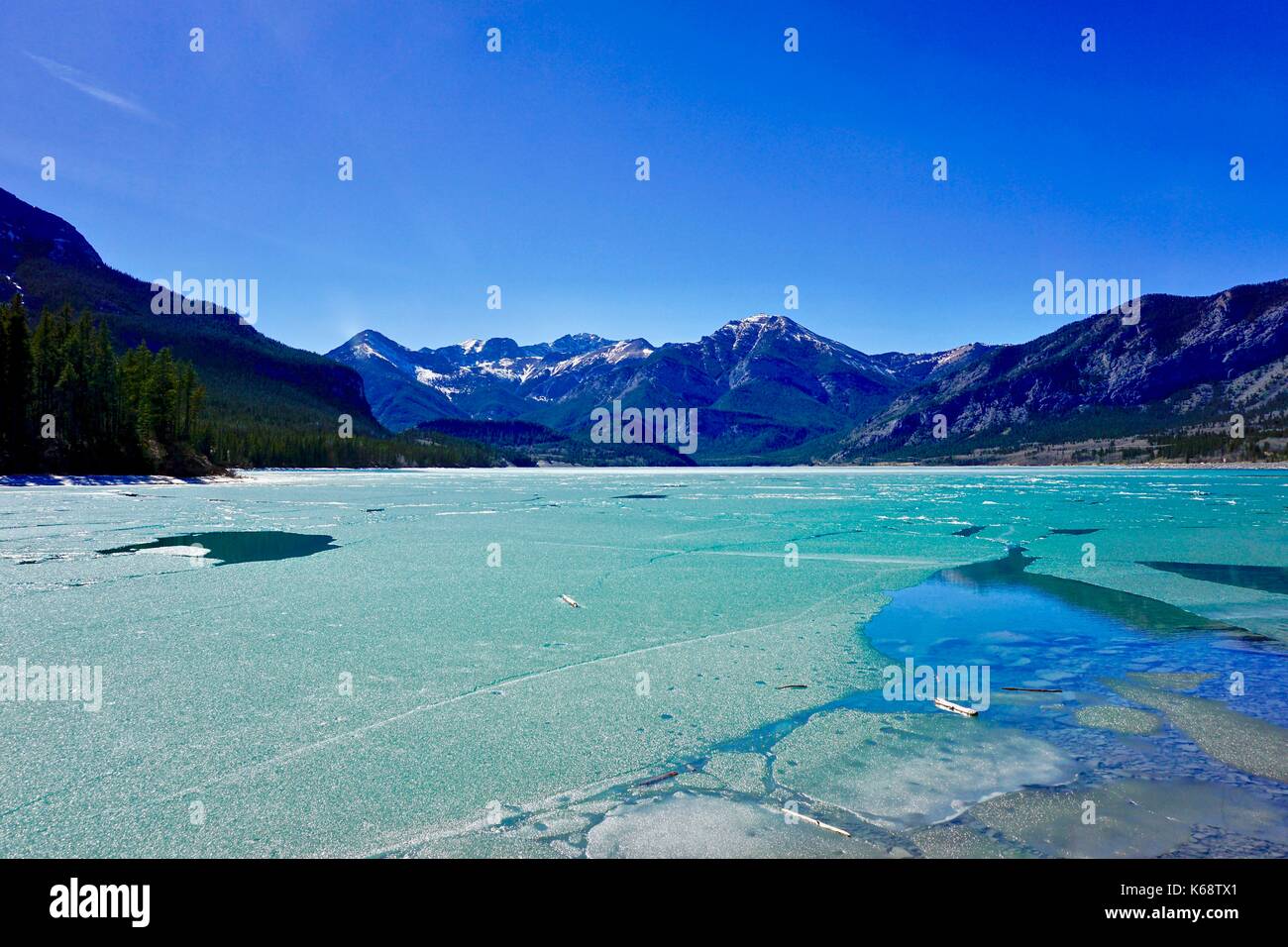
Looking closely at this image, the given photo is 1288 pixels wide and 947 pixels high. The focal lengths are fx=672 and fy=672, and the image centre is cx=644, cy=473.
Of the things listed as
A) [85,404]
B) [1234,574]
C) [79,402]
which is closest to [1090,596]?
[1234,574]

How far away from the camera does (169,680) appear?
10977 mm

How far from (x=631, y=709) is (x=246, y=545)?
2351 centimetres

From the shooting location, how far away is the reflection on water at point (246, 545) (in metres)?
24.3

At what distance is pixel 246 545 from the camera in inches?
1080

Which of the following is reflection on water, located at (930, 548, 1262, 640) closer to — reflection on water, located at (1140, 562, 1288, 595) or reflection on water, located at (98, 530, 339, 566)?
reflection on water, located at (1140, 562, 1288, 595)

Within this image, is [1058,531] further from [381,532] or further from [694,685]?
[381,532]

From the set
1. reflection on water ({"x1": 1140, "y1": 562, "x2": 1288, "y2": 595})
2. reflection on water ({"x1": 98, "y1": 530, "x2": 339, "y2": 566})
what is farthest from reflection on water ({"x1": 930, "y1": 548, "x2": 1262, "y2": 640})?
reflection on water ({"x1": 98, "y1": 530, "x2": 339, "y2": 566})

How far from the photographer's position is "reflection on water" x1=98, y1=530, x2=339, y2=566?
24345 mm

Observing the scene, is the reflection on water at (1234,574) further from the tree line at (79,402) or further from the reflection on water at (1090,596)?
the tree line at (79,402)

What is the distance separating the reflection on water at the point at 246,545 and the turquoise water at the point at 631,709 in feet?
1.54

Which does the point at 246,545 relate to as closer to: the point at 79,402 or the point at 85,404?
the point at 85,404

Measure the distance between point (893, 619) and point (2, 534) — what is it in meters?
34.9

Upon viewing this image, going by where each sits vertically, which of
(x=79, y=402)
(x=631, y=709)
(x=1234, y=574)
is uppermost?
(x=79, y=402)

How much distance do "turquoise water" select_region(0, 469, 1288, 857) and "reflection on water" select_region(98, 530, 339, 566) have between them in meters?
0.47
